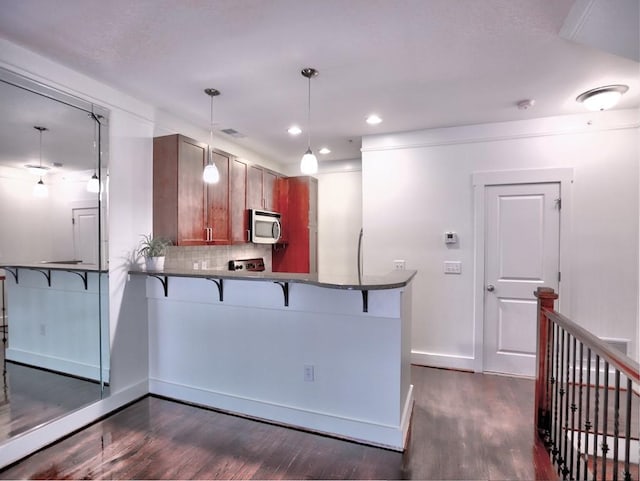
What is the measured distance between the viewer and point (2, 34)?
6.65 ft

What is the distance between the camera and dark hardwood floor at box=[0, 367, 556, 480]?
2.02 m

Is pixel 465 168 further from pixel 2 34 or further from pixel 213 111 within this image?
pixel 2 34

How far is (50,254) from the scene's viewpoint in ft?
8.16

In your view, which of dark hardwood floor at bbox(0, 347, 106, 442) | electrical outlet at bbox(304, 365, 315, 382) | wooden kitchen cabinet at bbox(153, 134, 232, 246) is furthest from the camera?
wooden kitchen cabinet at bbox(153, 134, 232, 246)

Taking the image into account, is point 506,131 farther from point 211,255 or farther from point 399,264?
point 211,255

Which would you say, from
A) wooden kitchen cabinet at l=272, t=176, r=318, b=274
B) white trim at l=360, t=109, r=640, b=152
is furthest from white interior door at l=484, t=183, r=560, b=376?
wooden kitchen cabinet at l=272, t=176, r=318, b=274

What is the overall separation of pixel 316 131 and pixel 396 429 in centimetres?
294

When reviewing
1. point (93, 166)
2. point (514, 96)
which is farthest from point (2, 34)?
point (514, 96)

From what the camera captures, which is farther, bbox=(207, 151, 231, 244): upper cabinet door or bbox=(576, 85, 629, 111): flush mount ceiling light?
bbox=(207, 151, 231, 244): upper cabinet door

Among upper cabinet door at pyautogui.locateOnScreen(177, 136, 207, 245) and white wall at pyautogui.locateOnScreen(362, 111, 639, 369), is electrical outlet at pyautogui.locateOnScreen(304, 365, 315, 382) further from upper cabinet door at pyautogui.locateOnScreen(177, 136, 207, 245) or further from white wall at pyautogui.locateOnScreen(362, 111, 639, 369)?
white wall at pyautogui.locateOnScreen(362, 111, 639, 369)

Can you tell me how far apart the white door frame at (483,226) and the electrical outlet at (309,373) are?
2.03m

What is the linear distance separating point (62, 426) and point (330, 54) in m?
3.12

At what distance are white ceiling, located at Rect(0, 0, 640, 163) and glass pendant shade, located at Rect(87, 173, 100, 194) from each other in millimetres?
755

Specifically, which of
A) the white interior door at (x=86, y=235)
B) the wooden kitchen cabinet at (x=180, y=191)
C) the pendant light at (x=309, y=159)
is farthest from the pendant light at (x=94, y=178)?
the pendant light at (x=309, y=159)
